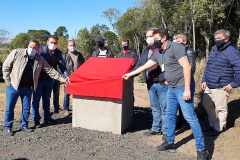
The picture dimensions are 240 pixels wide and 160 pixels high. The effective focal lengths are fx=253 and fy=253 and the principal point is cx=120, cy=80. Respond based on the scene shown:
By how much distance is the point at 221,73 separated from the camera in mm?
4578

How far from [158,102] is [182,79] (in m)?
1.28

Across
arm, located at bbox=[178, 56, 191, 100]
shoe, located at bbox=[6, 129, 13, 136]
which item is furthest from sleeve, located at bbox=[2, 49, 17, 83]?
arm, located at bbox=[178, 56, 191, 100]

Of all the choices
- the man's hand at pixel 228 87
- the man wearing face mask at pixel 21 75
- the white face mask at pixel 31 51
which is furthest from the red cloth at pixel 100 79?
the man's hand at pixel 228 87

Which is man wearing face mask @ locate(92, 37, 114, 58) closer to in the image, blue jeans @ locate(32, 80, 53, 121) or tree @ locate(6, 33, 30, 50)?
blue jeans @ locate(32, 80, 53, 121)

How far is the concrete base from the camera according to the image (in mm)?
4923

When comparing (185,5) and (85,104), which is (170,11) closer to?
(185,5)

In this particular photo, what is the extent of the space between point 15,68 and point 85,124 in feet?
5.75

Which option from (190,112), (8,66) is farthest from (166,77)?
(8,66)

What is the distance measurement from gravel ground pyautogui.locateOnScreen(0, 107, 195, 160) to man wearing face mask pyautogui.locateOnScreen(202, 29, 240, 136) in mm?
1272

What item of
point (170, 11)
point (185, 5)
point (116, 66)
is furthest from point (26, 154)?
point (170, 11)

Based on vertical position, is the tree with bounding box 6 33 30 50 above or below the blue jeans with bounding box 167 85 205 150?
above

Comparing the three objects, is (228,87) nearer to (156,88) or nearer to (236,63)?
(236,63)

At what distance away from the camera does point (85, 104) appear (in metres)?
5.11

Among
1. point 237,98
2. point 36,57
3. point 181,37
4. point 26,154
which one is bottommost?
point 26,154
